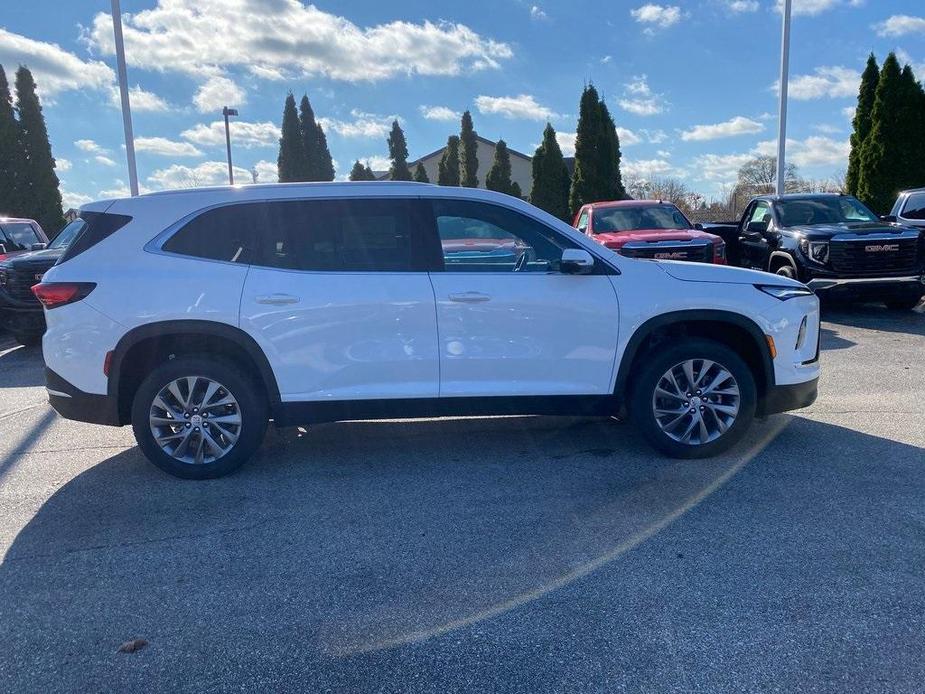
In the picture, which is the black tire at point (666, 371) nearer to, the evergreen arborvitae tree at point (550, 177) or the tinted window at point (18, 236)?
the tinted window at point (18, 236)

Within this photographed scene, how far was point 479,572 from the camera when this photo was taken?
3.54 meters

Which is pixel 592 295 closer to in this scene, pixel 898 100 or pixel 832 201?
pixel 832 201

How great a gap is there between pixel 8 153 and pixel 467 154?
69.7 feet

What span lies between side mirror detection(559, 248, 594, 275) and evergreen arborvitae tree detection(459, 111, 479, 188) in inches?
1370

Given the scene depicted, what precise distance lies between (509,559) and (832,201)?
10704mm

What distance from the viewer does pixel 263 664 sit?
286cm

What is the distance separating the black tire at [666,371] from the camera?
4.95 metres

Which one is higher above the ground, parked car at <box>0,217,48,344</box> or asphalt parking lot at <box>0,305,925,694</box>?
parked car at <box>0,217,48,344</box>

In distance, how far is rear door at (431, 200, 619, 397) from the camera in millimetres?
4809

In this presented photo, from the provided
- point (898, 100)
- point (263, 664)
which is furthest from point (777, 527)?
point (898, 100)

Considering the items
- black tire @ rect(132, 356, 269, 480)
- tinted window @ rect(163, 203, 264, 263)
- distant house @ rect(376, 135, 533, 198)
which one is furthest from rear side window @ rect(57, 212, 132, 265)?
distant house @ rect(376, 135, 533, 198)

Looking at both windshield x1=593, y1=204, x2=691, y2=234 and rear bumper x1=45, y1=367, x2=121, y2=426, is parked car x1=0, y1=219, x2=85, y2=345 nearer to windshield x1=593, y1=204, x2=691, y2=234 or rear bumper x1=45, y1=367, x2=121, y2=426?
rear bumper x1=45, y1=367, x2=121, y2=426

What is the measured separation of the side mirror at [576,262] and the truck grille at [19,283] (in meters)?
8.43

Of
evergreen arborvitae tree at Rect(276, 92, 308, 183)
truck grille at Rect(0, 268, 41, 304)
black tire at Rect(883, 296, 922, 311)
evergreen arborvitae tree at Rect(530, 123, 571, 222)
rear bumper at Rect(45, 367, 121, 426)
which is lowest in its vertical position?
black tire at Rect(883, 296, 922, 311)
